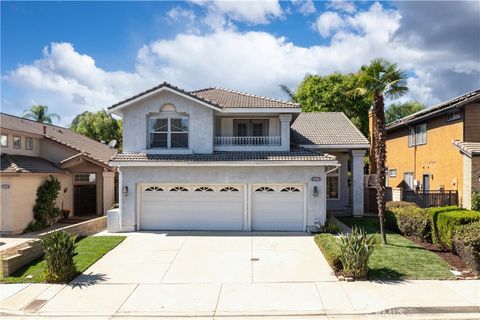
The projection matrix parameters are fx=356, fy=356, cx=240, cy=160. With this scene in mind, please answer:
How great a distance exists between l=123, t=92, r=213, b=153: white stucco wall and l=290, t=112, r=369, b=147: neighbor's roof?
18.3 feet

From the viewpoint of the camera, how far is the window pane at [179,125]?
1695cm

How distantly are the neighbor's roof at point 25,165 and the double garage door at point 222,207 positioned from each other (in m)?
6.32

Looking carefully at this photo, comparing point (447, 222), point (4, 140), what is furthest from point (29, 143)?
point (447, 222)

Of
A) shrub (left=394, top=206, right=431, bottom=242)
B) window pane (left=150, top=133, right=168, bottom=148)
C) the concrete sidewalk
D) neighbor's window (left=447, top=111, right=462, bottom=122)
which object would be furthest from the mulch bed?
window pane (left=150, top=133, right=168, bottom=148)

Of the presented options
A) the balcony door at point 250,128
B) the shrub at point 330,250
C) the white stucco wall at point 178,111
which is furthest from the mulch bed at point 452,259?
the white stucco wall at point 178,111

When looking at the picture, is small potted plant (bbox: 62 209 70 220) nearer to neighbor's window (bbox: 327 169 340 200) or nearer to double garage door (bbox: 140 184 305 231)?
double garage door (bbox: 140 184 305 231)

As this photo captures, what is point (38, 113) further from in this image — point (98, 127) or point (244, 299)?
point (244, 299)

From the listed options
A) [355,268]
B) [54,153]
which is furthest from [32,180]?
[355,268]

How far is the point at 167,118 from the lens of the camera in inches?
666

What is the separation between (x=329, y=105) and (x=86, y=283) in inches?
1267

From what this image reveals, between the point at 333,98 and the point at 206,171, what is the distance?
2513cm

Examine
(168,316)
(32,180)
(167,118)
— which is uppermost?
(167,118)

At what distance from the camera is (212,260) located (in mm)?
11641

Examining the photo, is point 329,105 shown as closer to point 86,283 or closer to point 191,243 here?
point 191,243
